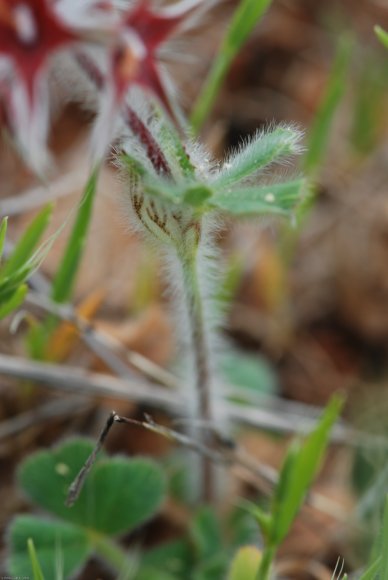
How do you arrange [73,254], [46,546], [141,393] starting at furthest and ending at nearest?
[141,393]
[73,254]
[46,546]

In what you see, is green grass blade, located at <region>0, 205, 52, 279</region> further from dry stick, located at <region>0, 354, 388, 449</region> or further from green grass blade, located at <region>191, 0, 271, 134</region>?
green grass blade, located at <region>191, 0, 271, 134</region>

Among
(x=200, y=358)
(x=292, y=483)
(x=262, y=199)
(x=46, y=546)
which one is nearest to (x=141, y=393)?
(x=200, y=358)

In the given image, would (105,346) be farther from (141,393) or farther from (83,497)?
(83,497)

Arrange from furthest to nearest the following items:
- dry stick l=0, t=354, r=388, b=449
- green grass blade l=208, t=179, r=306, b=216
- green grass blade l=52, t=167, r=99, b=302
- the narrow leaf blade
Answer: dry stick l=0, t=354, r=388, b=449, green grass blade l=52, t=167, r=99, b=302, the narrow leaf blade, green grass blade l=208, t=179, r=306, b=216

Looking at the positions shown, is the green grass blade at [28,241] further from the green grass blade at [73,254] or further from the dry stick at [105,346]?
the dry stick at [105,346]

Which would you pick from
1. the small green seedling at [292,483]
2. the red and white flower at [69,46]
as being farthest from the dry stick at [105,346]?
the small green seedling at [292,483]

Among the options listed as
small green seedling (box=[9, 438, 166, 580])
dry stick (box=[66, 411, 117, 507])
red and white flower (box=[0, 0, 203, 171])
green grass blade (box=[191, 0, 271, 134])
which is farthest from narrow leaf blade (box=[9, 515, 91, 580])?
green grass blade (box=[191, 0, 271, 134])
